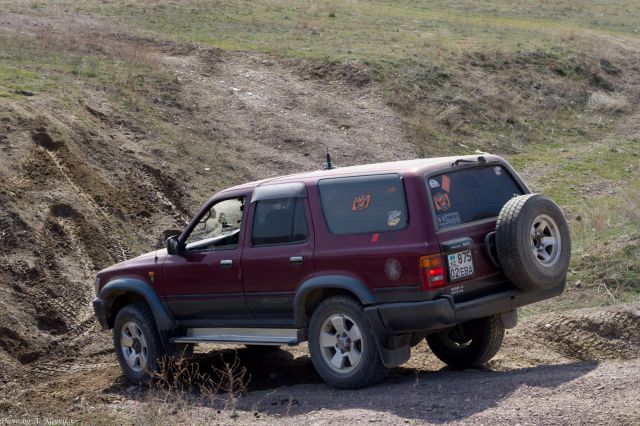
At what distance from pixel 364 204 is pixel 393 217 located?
335mm

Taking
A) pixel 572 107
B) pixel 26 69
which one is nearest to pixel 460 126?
pixel 572 107

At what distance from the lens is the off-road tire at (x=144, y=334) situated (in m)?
9.44

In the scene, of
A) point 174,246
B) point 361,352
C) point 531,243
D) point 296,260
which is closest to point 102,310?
point 174,246

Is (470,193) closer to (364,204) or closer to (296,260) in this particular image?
(364,204)

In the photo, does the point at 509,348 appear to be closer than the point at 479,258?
No

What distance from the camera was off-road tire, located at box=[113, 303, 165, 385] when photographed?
31.0 feet

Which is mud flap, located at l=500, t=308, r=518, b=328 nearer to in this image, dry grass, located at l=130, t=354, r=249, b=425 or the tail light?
the tail light

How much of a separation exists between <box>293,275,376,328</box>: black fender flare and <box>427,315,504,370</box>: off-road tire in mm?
1402

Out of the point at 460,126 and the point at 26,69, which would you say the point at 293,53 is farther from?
the point at 26,69

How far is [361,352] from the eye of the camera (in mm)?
7938

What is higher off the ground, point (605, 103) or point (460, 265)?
point (605, 103)

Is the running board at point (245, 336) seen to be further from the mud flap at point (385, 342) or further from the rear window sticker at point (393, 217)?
the rear window sticker at point (393, 217)

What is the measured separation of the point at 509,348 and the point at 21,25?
1937 cm

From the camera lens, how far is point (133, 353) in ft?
32.0
